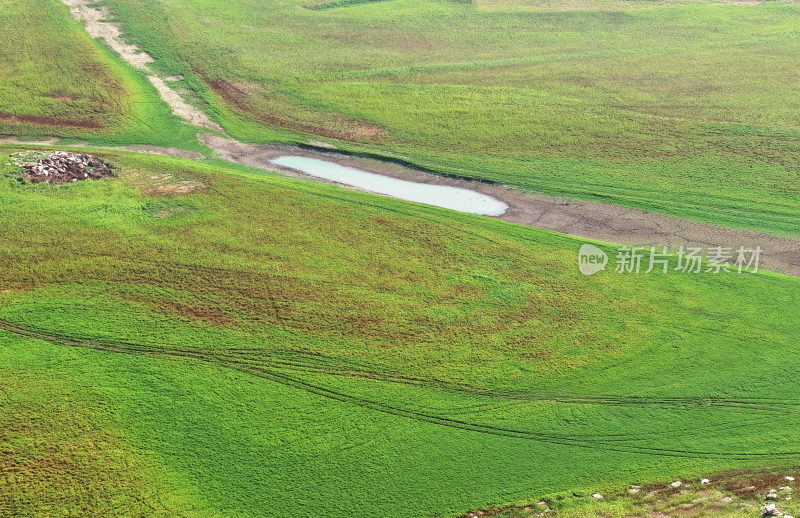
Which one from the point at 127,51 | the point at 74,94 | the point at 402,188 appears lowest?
the point at 402,188


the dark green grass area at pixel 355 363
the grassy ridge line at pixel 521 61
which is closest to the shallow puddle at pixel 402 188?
the dark green grass area at pixel 355 363

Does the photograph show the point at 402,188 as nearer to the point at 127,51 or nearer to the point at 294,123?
the point at 294,123

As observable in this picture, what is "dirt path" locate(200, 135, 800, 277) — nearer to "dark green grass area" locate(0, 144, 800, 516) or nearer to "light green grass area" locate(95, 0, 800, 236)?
"light green grass area" locate(95, 0, 800, 236)

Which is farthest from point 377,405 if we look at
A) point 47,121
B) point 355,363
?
point 47,121

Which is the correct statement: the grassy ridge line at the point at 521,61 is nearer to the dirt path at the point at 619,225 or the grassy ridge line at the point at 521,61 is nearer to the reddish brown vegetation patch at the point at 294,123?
the reddish brown vegetation patch at the point at 294,123

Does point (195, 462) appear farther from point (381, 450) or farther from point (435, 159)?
point (435, 159)

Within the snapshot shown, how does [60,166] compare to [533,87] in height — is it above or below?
below
